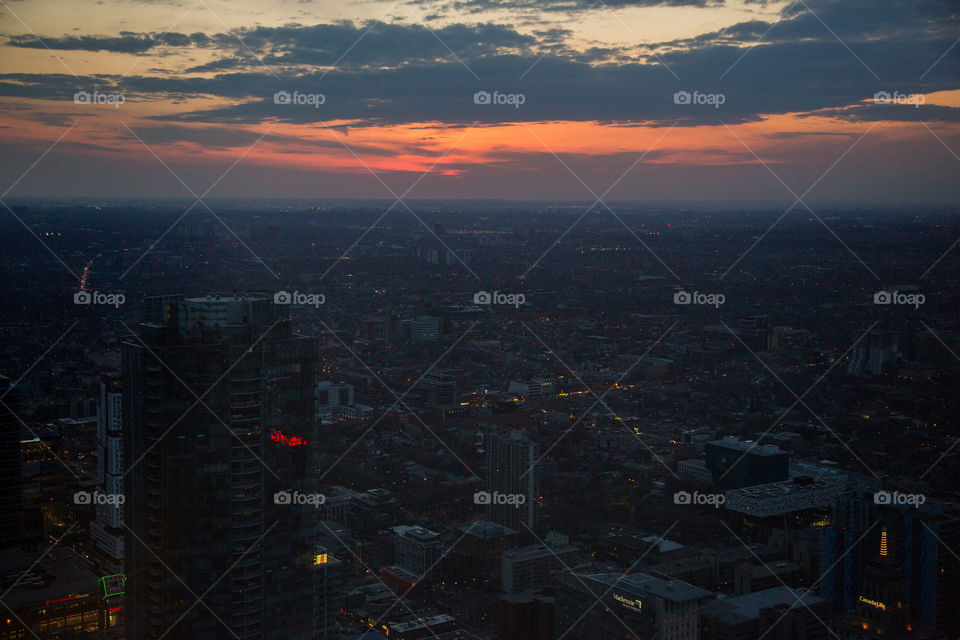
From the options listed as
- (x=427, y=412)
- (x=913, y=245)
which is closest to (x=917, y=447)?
(x=913, y=245)

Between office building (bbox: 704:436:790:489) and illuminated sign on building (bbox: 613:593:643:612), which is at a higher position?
office building (bbox: 704:436:790:489)

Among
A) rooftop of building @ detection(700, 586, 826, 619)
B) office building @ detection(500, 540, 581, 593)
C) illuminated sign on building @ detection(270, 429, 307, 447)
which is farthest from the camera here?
office building @ detection(500, 540, 581, 593)

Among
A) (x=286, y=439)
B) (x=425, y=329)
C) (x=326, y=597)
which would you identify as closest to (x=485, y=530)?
(x=326, y=597)

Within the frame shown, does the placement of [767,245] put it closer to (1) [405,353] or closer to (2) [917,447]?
(2) [917,447]

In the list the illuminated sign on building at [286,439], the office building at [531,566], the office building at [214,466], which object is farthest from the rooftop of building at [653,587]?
the illuminated sign on building at [286,439]

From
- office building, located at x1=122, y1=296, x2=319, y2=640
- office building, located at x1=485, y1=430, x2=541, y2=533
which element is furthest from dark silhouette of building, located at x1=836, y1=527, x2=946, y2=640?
office building, located at x1=122, y1=296, x2=319, y2=640

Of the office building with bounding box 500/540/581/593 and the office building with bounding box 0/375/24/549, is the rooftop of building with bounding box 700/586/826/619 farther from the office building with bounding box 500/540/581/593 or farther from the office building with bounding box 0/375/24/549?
the office building with bounding box 0/375/24/549
